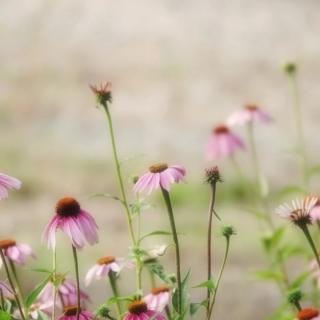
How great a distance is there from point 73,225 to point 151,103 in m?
4.68

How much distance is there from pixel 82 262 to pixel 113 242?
358 millimetres

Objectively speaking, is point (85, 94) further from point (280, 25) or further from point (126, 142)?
point (280, 25)

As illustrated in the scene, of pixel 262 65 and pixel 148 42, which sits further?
pixel 148 42

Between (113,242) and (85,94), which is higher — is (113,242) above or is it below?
below

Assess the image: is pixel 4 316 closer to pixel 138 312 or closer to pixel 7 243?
pixel 138 312

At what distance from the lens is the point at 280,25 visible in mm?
6555

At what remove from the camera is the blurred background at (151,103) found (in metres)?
4.30

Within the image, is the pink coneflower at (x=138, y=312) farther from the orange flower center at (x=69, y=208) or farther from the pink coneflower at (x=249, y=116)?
the pink coneflower at (x=249, y=116)

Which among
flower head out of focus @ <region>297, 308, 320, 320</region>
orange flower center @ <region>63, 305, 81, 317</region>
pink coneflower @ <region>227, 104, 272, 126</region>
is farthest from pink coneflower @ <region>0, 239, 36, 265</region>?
pink coneflower @ <region>227, 104, 272, 126</region>

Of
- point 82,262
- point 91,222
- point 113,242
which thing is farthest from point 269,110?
point 91,222

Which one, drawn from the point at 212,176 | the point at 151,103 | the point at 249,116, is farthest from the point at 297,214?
the point at 151,103

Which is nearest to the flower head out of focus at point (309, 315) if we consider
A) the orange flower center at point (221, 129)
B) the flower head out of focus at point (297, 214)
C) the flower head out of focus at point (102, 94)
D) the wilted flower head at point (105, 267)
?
the flower head out of focus at point (297, 214)

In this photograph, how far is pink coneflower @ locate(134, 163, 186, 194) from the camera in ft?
4.26

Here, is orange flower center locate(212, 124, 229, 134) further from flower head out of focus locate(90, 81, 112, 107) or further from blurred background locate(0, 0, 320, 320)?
flower head out of focus locate(90, 81, 112, 107)
